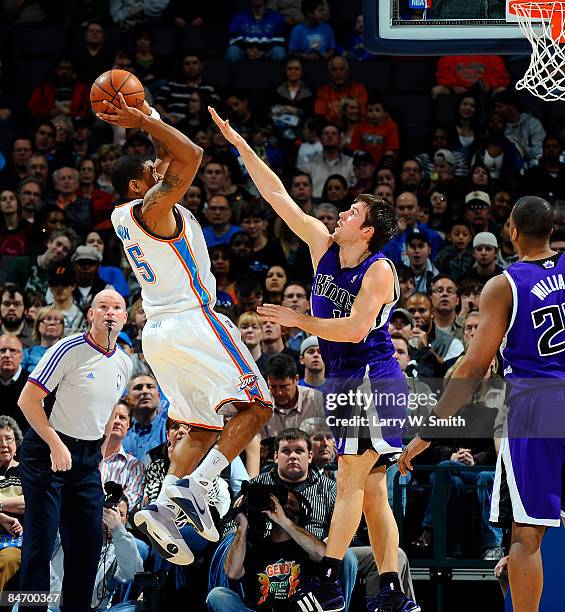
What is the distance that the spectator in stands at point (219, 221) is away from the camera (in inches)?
441

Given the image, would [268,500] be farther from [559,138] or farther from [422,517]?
[559,138]

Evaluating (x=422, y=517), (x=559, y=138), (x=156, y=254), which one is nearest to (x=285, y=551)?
(x=422, y=517)

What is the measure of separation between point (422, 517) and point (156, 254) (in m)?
3.17

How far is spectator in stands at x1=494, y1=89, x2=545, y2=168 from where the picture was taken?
12797 millimetres

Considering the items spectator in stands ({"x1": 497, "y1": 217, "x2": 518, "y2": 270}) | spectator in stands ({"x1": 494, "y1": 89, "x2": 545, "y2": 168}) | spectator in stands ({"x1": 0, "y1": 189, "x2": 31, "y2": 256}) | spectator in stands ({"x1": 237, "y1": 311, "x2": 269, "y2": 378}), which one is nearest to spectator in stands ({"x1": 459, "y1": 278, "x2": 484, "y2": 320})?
spectator in stands ({"x1": 497, "y1": 217, "x2": 518, "y2": 270})

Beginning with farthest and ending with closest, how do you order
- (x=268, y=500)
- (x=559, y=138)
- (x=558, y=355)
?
(x=559, y=138) < (x=268, y=500) < (x=558, y=355)

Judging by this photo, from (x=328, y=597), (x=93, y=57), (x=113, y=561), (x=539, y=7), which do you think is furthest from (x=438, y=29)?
(x=93, y=57)

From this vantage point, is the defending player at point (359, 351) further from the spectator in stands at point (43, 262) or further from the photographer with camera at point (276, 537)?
the spectator in stands at point (43, 262)

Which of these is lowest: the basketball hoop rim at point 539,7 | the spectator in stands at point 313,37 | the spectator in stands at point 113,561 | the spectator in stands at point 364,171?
the spectator in stands at point 113,561

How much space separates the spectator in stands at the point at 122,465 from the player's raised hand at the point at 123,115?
2.78 meters

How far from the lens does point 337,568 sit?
6.04 metres

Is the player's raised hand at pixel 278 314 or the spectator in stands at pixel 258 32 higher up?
the spectator in stands at pixel 258 32

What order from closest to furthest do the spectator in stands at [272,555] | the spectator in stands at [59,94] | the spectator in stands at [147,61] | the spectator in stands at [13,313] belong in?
1. the spectator in stands at [272,555]
2. the spectator in stands at [13,313]
3. the spectator in stands at [59,94]
4. the spectator in stands at [147,61]

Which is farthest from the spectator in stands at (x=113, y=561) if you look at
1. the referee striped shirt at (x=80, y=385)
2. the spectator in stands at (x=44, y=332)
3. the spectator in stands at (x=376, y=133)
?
the spectator in stands at (x=376, y=133)
